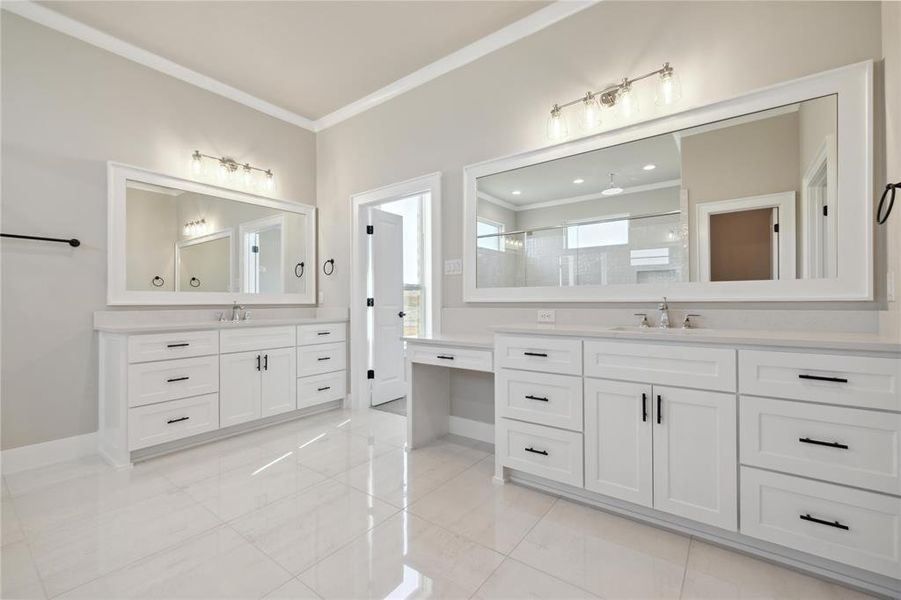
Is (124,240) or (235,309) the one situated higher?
(124,240)

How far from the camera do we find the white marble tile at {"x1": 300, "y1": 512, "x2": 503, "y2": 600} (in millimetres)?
1419

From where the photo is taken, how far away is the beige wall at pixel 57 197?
247 centimetres

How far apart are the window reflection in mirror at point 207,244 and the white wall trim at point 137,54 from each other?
0.92m

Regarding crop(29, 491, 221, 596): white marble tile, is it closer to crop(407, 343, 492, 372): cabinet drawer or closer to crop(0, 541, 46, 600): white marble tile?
crop(0, 541, 46, 600): white marble tile

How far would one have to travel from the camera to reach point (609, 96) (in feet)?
7.72

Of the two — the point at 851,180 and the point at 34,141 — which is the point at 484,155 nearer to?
the point at 851,180

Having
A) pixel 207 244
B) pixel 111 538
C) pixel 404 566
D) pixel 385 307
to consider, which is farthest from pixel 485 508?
pixel 207 244

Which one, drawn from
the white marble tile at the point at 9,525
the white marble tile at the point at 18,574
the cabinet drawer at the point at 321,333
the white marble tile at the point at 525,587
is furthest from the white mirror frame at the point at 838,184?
the white marble tile at the point at 9,525

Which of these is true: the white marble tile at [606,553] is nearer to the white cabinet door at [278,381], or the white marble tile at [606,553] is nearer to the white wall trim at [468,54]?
the white cabinet door at [278,381]

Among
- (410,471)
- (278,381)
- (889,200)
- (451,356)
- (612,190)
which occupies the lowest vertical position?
(410,471)

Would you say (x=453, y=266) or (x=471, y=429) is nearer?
(x=471, y=429)

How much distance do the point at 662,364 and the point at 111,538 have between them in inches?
98.5

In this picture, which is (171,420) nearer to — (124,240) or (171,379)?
(171,379)

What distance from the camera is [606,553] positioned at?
162cm
